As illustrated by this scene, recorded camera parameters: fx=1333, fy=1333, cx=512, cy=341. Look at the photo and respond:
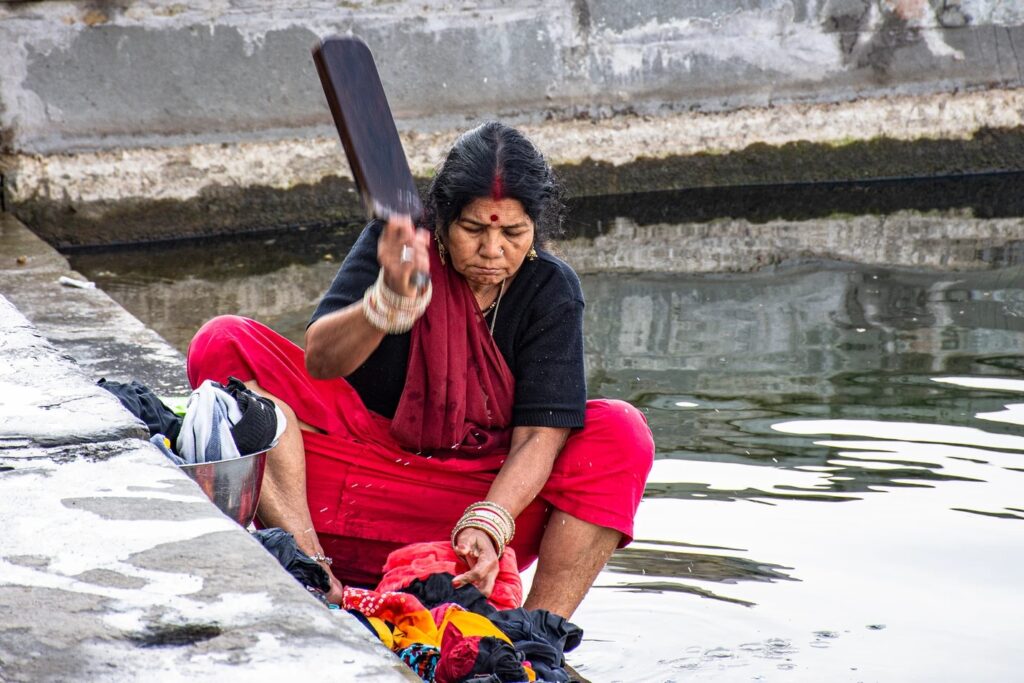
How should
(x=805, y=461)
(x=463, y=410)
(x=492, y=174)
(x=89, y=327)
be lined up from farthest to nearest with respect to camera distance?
(x=89, y=327), (x=805, y=461), (x=463, y=410), (x=492, y=174)

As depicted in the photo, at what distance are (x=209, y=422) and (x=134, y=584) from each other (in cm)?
79

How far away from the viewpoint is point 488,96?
8.52 m

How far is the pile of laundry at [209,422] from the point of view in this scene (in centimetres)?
245

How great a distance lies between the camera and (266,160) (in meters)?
8.02

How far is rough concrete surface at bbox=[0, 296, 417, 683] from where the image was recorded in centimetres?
151

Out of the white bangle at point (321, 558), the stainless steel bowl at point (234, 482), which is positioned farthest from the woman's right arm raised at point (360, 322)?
the white bangle at point (321, 558)

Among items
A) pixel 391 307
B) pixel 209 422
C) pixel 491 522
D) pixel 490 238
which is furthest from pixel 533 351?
pixel 209 422

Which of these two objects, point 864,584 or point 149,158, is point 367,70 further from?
point 149,158

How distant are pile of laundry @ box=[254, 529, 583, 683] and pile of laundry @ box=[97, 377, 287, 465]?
173 millimetres

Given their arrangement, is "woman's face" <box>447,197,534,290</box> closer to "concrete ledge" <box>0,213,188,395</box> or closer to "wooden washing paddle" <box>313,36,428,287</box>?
"wooden washing paddle" <box>313,36,428,287</box>

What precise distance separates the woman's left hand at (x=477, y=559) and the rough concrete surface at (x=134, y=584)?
0.69m

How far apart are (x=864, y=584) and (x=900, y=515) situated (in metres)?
0.46

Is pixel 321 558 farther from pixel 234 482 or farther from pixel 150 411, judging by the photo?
pixel 150 411

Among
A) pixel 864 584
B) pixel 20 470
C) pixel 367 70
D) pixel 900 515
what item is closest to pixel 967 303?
pixel 900 515
